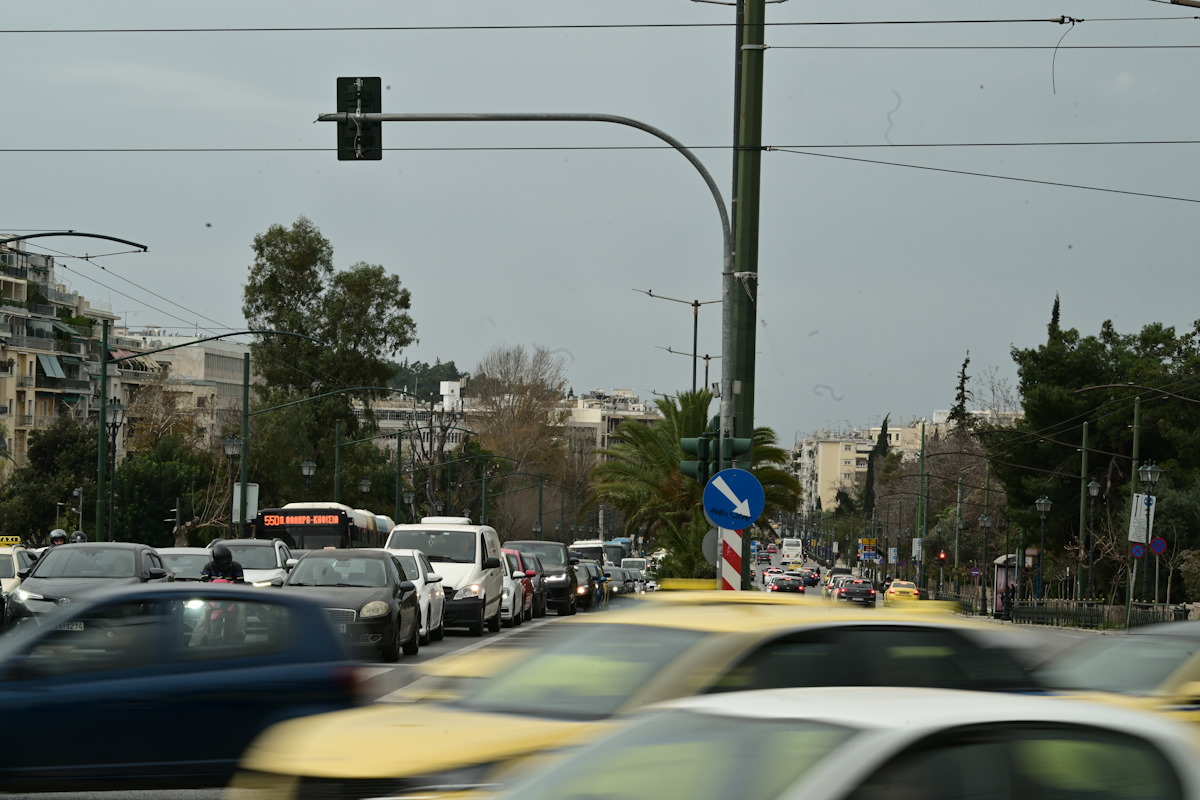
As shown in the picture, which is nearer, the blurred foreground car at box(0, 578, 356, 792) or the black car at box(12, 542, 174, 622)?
the blurred foreground car at box(0, 578, 356, 792)

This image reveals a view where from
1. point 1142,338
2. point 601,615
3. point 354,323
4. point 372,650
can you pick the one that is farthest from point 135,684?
point 354,323

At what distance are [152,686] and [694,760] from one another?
233 inches

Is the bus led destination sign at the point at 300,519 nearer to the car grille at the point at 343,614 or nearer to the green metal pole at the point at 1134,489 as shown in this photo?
the green metal pole at the point at 1134,489

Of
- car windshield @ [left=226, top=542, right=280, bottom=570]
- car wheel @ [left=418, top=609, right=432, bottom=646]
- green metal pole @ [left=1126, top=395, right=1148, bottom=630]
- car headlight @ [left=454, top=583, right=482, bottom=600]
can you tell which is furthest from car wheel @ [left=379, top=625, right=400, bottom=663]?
green metal pole @ [left=1126, top=395, right=1148, bottom=630]

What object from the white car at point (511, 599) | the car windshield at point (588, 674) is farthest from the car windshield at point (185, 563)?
the car windshield at point (588, 674)

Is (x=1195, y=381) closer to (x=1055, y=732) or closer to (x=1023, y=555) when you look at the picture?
(x=1023, y=555)

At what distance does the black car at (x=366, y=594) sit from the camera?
66.5 ft

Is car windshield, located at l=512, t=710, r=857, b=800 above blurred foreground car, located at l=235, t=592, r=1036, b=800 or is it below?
above

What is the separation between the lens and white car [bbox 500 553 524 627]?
30.7m

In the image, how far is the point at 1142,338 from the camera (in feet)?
223

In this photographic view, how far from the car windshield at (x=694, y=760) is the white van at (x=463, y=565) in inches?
891

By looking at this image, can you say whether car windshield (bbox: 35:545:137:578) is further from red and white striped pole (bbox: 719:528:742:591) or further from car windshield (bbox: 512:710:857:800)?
car windshield (bbox: 512:710:857:800)

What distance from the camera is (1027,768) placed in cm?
411

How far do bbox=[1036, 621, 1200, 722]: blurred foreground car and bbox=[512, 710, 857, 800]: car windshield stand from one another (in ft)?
16.0
